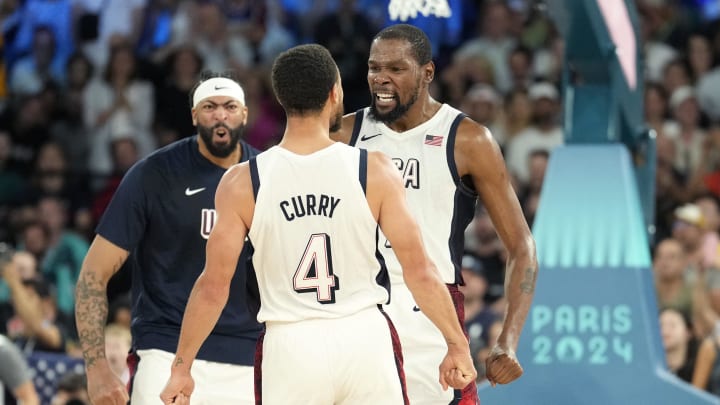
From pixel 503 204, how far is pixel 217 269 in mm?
1679

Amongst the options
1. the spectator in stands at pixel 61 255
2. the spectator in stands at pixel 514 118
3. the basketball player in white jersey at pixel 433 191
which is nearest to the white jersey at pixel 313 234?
the basketball player in white jersey at pixel 433 191

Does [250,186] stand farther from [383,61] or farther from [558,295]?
[558,295]

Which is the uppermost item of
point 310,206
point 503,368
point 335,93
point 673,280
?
point 335,93

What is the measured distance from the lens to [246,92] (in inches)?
579

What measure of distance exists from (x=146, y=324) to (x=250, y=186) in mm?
2152

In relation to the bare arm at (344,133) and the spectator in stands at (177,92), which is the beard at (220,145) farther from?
the spectator in stands at (177,92)

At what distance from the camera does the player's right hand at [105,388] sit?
689cm

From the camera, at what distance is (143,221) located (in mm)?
7535

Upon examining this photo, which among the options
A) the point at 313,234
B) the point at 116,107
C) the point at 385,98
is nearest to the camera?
the point at 313,234

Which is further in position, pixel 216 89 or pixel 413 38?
pixel 216 89

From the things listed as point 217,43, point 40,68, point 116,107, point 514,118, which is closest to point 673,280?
point 514,118

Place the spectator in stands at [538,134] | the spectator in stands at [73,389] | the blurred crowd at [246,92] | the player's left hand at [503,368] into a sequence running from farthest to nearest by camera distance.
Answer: the spectator in stands at [538,134] < the blurred crowd at [246,92] < the spectator in stands at [73,389] < the player's left hand at [503,368]

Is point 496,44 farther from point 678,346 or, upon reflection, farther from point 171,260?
point 171,260

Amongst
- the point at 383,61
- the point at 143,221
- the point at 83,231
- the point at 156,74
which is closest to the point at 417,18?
the point at 383,61
